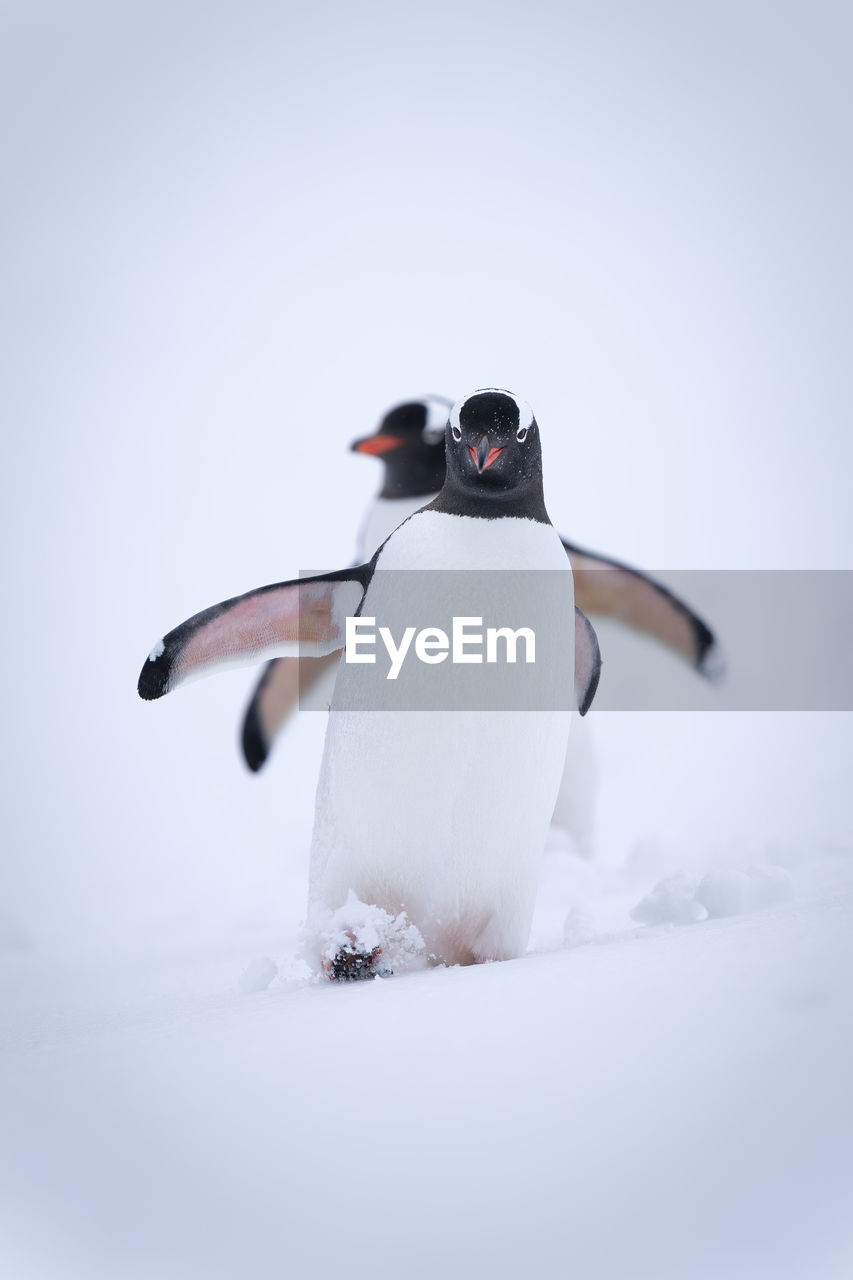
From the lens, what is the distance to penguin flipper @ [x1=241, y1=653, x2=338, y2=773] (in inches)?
133

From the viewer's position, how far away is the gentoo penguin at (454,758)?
1.63 metres

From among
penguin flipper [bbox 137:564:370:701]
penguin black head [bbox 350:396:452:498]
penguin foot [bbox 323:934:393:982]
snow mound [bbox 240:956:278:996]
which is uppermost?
penguin black head [bbox 350:396:452:498]

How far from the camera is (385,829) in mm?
1655

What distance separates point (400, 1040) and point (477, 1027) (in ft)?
0.28

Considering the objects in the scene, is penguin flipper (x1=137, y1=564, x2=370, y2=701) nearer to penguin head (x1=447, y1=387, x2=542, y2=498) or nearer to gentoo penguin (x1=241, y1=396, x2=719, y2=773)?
penguin head (x1=447, y1=387, x2=542, y2=498)

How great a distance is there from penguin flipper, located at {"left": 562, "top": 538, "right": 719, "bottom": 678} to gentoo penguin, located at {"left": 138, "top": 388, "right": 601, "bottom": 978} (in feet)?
1.93

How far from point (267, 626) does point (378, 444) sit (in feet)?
6.93

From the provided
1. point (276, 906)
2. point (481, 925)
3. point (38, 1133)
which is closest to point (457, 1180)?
point (38, 1133)

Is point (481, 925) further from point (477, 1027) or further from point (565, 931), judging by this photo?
point (477, 1027)

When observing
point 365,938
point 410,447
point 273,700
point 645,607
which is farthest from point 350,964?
point 410,447

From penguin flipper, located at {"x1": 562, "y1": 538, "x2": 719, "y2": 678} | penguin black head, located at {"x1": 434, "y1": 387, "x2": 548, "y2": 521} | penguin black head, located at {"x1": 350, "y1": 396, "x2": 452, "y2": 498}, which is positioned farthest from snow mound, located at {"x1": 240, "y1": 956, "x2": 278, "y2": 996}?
penguin black head, located at {"x1": 350, "y1": 396, "x2": 452, "y2": 498}

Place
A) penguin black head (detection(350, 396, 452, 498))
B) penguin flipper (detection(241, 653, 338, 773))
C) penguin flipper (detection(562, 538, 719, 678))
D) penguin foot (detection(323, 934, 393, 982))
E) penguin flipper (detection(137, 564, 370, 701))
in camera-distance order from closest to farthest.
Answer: penguin foot (detection(323, 934, 393, 982))
penguin flipper (detection(137, 564, 370, 701))
penguin flipper (detection(562, 538, 719, 678))
penguin flipper (detection(241, 653, 338, 773))
penguin black head (detection(350, 396, 452, 498))

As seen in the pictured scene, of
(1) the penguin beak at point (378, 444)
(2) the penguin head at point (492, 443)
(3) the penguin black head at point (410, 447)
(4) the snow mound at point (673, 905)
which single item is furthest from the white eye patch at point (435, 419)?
(4) the snow mound at point (673, 905)

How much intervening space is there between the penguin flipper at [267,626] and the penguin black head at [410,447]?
187cm
